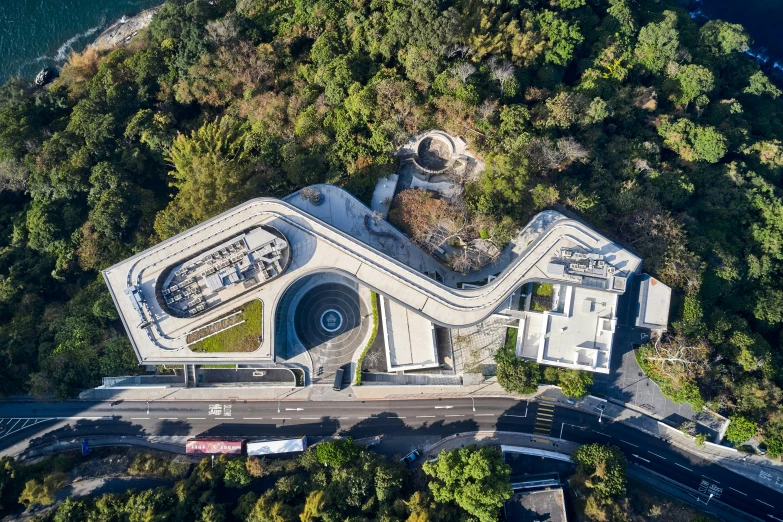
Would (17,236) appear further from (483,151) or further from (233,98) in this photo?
(483,151)

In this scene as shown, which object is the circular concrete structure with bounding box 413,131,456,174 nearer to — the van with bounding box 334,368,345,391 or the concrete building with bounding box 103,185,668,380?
the concrete building with bounding box 103,185,668,380

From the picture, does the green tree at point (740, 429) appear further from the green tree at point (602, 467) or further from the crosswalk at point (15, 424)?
the crosswalk at point (15, 424)

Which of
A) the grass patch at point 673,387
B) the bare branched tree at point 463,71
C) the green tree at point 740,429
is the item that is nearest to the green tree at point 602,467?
the grass patch at point 673,387

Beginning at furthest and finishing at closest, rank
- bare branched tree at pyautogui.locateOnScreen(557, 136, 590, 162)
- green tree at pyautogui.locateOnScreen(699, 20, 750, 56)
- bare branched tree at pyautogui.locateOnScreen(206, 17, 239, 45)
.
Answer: green tree at pyautogui.locateOnScreen(699, 20, 750, 56)
bare branched tree at pyautogui.locateOnScreen(206, 17, 239, 45)
bare branched tree at pyautogui.locateOnScreen(557, 136, 590, 162)

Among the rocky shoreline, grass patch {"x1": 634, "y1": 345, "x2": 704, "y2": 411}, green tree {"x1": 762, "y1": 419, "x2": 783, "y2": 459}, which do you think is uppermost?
the rocky shoreline

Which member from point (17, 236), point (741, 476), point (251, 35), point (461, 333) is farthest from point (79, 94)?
point (741, 476)

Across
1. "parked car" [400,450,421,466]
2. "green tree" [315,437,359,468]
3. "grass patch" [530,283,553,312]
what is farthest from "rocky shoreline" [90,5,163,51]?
"parked car" [400,450,421,466]
